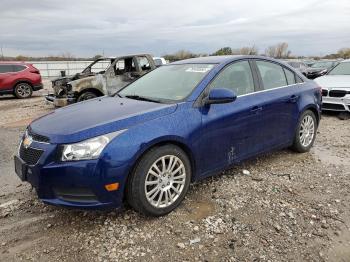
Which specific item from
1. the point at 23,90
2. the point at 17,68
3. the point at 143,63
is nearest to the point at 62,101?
the point at 143,63

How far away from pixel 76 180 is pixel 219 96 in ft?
5.73

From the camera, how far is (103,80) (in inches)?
421

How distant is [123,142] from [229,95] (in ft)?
4.42

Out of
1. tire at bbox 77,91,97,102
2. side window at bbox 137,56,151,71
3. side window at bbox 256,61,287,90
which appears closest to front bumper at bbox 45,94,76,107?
tire at bbox 77,91,97,102

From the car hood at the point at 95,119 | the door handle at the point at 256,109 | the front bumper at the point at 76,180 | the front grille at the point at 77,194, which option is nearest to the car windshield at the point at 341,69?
the door handle at the point at 256,109

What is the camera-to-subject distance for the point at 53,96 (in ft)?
37.2

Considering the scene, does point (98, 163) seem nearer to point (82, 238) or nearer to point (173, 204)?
point (82, 238)

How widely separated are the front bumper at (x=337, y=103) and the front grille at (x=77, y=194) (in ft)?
24.4

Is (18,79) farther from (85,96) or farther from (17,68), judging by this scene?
(85,96)

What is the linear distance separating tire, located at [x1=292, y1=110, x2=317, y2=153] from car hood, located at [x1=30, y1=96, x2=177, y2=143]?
2563mm

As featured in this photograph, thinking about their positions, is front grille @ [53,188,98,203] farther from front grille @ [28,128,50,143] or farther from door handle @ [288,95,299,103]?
door handle @ [288,95,299,103]

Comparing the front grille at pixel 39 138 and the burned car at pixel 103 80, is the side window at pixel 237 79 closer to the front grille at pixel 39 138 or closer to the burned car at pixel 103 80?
the front grille at pixel 39 138

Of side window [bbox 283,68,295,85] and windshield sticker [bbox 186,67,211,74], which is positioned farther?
side window [bbox 283,68,295,85]

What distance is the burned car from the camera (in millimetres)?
10438
